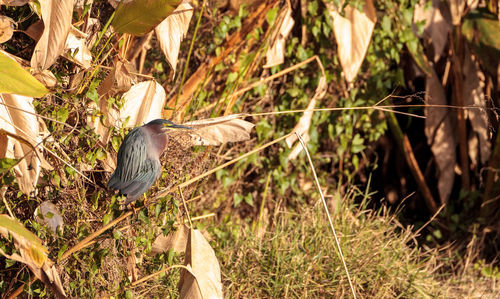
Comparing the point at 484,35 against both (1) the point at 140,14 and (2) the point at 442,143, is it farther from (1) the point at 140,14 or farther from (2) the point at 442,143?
(1) the point at 140,14

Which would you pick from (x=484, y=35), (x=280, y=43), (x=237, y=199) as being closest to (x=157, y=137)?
(x=280, y=43)

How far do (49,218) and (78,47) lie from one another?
549 mm

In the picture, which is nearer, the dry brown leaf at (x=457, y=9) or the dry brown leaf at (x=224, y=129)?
the dry brown leaf at (x=224, y=129)

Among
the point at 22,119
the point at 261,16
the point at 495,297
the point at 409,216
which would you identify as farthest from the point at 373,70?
the point at 22,119

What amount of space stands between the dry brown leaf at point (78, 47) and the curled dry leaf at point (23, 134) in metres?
0.20

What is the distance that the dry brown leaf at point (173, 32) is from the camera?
6.93ft

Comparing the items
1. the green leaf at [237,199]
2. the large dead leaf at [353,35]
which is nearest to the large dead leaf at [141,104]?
the large dead leaf at [353,35]

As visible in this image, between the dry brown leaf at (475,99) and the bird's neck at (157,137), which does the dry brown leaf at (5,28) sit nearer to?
the bird's neck at (157,137)

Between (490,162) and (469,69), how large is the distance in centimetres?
53

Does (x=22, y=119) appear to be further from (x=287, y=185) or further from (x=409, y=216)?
(x=409, y=216)

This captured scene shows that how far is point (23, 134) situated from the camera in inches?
70.6

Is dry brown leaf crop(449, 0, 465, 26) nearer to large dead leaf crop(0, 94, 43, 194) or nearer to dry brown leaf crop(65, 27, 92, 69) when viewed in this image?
dry brown leaf crop(65, 27, 92, 69)

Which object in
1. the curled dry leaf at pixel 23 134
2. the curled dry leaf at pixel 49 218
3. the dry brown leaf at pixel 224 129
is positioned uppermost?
the dry brown leaf at pixel 224 129

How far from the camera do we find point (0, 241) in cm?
189
